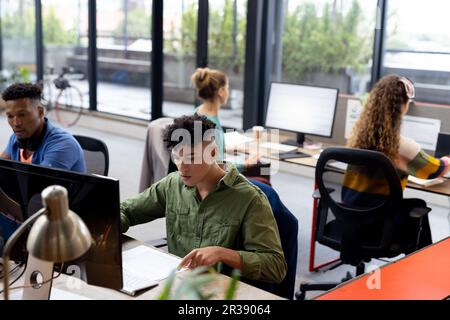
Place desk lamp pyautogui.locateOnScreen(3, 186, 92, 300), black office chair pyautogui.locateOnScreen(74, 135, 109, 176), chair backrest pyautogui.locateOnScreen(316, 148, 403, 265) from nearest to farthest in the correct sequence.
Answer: desk lamp pyautogui.locateOnScreen(3, 186, 92, 300)
chair backrest pyautogui.locateOnScreen(316, 148, 403, 265)
black office chair pyautogui.locateOnScreen(74, 135, 109, 176)

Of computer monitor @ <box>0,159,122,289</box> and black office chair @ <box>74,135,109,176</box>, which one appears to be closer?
computer monitor @ <box>0,159,122,289</box>

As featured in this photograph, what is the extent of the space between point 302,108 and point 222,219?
2.31m

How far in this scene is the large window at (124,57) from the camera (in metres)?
7.64

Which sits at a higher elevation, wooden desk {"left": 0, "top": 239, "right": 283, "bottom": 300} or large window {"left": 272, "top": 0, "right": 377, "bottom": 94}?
large window {"left": 272, "top": 0, "right": 377, "bottom": 94}

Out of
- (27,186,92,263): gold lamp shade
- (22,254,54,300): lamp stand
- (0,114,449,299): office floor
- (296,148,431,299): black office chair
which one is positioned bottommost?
(0,114,449,299): office floor

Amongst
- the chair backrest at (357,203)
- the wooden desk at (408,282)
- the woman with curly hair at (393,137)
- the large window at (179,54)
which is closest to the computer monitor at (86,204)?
the wooden desk at (408,282)

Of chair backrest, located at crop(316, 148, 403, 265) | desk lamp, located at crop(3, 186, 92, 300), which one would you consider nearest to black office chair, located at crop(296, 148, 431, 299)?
chair backrest, located at crop(316, 148, 403, 265)

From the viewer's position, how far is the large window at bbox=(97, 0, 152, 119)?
7645 mm

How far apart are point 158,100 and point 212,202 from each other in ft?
17.9

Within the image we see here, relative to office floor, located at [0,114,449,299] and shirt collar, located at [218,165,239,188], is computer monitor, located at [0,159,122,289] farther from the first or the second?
office floor, located at [0,114,449,299]

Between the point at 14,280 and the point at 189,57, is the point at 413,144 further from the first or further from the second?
the point at 189,57

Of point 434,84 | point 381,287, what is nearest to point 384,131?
point 381,287

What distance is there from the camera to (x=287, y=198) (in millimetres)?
5086

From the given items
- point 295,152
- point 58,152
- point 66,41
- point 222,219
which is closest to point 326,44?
point 295,152
